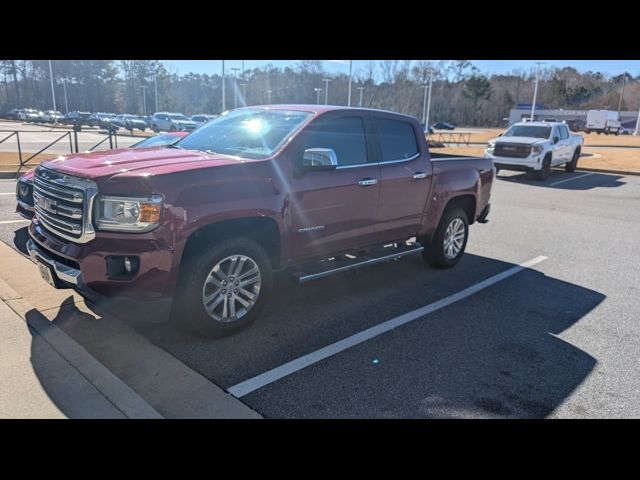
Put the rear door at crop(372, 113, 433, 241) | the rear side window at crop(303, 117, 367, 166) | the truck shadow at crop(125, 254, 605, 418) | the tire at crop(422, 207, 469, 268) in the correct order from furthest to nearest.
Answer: the tire at crop(422, 207, 469, 268)
the rear door at crop(372, 113, 433, 241)
the rear side window at crop(303, 117, 367, 166)
the truck shadow at crop(125, 254, 605, 418)

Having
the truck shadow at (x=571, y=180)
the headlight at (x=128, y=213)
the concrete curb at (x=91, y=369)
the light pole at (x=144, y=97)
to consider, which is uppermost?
the light pole at (x=144, y=97)

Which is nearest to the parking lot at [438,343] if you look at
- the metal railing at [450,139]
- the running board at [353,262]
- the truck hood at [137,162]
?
the running board at [353,262]

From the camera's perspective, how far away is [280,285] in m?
5.70

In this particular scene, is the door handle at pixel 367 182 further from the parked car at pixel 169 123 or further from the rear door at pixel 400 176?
the parked car at pixel 169 123

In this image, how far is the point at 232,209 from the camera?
3.93 meters

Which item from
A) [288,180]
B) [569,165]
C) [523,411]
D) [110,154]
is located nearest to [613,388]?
[523,411]

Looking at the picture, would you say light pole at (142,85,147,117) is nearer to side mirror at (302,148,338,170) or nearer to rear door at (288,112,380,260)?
rear door at (288,112,380,260)

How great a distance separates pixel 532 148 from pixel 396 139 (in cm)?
1254

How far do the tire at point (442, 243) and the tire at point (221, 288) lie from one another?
275 centimetres

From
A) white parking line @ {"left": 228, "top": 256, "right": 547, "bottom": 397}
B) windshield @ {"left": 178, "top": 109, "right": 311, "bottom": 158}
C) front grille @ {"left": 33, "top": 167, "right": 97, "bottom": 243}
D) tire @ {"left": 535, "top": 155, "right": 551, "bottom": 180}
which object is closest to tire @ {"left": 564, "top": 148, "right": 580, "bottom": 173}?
tire @ {"left": 535, "top": 155, "right": 551, "bottom": 180}

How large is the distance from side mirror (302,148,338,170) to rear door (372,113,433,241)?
1.07m

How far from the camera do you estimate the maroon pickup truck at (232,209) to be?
11.9 feet

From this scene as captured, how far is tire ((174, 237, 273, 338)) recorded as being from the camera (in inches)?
152

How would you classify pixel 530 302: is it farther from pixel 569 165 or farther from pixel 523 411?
pixel 569 165
